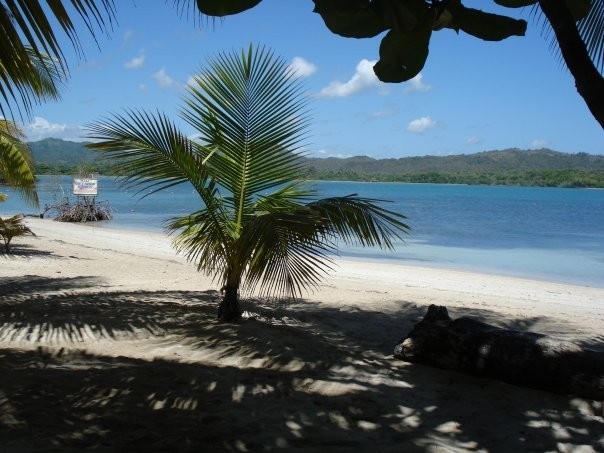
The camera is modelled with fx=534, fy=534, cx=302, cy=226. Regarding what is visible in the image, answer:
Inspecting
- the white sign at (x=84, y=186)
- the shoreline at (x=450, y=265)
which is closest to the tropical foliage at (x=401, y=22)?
the shoreline at (x=450, y=265)

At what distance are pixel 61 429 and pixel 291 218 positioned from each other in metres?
2.29

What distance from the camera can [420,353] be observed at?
3963 mm

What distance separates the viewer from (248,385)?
10.9ft

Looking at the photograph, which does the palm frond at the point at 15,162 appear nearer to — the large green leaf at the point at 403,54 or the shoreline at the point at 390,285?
the shoreline at the point at 390,285

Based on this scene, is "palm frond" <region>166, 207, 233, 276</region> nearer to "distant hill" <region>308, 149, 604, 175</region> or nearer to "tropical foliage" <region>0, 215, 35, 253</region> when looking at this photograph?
"tropical foliage" <region>0, 215, 35, 253</region>

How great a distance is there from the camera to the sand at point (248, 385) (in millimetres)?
2574

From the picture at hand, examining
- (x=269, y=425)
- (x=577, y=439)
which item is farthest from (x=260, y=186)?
(x=577, y=439)

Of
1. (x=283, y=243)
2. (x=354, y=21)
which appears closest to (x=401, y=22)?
(x=354, y=21)

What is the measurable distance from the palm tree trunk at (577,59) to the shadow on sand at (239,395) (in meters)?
1.71

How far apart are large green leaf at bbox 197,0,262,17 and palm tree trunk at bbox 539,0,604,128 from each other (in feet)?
3.36

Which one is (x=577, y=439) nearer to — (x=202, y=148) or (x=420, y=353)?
(x=420, y=353)

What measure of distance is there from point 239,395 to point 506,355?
1.81 meters

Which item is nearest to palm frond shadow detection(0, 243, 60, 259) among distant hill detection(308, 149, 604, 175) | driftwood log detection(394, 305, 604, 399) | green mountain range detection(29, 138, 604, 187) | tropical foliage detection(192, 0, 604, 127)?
driftwood log detection(394, 305, 604, 399)

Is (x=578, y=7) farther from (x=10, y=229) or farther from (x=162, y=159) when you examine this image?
(x=10, y=229)
